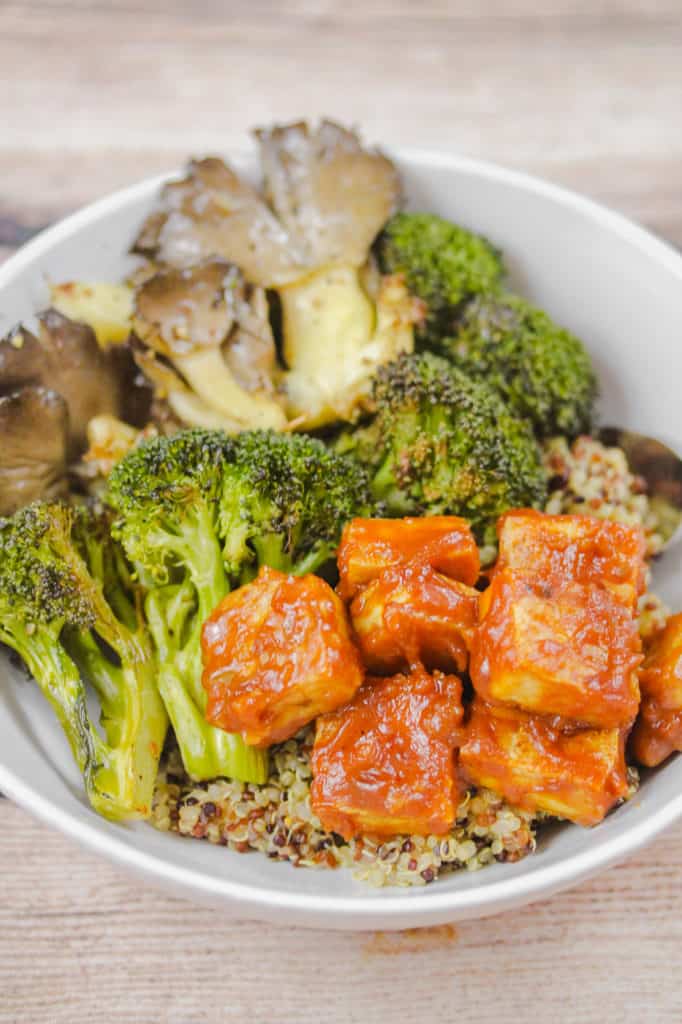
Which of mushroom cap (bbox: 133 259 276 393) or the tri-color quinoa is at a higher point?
mushroom cap (bbox: 133 259 276 393)

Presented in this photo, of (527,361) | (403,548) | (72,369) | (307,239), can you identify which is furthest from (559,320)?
(72,369)

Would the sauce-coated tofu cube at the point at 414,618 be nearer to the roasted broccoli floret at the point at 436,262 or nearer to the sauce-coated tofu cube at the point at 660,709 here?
the sauce-coated tofu cube at the point at 660,709

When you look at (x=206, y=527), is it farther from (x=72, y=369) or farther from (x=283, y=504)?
(x=72, y=369)

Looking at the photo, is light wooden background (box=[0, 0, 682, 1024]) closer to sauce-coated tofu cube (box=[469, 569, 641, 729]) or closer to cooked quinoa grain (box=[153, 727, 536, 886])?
cooked quinoa grain (box=[153, 727, 536, 886])

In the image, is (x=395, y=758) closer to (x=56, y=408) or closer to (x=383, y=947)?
(x=383, y=947)

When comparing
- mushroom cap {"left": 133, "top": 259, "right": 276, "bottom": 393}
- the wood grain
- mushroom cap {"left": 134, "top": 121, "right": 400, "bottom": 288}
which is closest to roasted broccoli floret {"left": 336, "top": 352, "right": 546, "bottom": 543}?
mushroom cap {"left": 133, "top": 259, "right": 276, "bottom": 393}

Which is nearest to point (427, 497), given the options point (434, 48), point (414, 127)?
point (414, 127)

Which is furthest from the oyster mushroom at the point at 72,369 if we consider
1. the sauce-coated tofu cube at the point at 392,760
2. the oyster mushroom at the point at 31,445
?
the sauce-coated tofu cube at the point at 392,760
